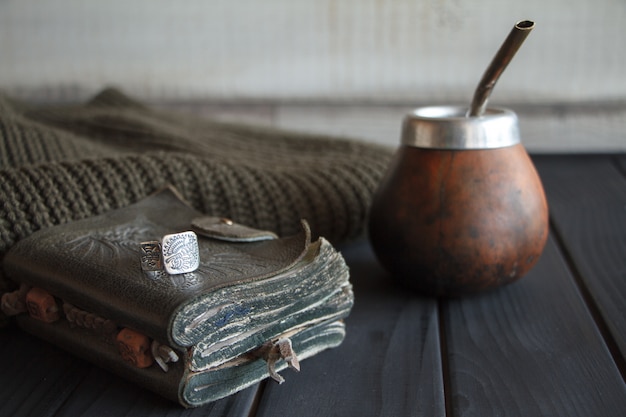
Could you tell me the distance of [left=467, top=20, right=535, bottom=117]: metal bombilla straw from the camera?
0.69m

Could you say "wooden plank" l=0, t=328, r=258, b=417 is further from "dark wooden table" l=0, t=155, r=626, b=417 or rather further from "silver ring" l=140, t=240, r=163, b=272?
"silver ring" l=140, t=240, r=163, b=272

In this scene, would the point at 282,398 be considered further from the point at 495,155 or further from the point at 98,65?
the point at 98,65

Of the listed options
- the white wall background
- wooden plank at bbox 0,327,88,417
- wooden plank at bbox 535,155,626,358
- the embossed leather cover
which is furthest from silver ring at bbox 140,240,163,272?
the white wall background

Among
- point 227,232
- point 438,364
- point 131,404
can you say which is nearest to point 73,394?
point 131,404

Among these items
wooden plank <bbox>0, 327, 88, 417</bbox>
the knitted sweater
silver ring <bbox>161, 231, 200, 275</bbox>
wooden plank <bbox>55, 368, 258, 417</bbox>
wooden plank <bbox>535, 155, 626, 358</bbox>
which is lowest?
wooden plank <bbox>535, 155, 626, 358</bbox>

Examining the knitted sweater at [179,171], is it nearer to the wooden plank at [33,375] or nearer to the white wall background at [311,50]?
the wooden plank at [33,375]

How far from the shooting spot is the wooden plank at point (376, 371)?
598 mm

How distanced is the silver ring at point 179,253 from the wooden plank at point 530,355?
0.24 meters

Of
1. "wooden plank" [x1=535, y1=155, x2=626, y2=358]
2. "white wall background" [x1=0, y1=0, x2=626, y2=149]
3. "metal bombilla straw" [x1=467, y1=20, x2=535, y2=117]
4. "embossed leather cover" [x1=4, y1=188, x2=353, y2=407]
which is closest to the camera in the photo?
"embossed leather cover" [x1=4, y1=188, x2=353, y2=407]

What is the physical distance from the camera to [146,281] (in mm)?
610

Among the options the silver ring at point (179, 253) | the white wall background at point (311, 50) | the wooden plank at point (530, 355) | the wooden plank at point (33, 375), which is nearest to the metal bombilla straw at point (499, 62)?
the wooden plank at point (530, 355)

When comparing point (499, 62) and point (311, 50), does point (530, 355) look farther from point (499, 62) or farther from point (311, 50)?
point (311, 50)

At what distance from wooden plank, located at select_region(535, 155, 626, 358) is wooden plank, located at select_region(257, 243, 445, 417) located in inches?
7.1

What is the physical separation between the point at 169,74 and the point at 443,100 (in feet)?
1.81
